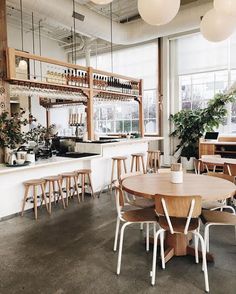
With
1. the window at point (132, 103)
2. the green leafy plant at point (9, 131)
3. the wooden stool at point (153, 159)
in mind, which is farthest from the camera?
the window at point (132, 103)

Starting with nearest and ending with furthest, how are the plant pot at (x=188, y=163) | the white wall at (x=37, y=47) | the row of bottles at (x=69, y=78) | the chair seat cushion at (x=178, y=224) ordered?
the chair seat cushion at (x=178, y=224)
the row of bottles at (x=69, y=78)
the plant pot at (x=188, y=163)
the white wall at (x=37, y=47)

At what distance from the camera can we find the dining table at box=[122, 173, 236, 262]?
2.54 m

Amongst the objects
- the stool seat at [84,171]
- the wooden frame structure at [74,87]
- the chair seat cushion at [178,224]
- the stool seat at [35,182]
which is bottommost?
the chair seat cushion at [178,224]

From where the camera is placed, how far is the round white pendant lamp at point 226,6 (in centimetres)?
267

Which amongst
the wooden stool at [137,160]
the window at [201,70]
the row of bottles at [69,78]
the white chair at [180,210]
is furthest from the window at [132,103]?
the white chair at [180,210]

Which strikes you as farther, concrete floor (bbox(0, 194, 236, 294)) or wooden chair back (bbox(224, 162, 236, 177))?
wooden chair back (bbox(224, 162, 236, 177))

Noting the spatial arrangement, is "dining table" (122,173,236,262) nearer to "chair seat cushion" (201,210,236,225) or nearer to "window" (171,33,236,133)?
"chair seat cushion" (201,210,236,225)

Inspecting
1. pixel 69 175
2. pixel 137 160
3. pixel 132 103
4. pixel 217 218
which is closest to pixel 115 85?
pixel 137 160

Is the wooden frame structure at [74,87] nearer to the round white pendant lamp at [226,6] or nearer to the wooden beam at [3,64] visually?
the wooden beam at [3,64]

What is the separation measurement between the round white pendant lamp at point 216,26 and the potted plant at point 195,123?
4295mm

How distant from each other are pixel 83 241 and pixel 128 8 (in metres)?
7.12

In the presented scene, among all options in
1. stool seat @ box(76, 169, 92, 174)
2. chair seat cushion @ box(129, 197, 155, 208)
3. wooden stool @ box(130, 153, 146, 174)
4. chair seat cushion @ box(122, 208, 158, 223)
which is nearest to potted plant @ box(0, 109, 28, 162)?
stool seat @ box(76, 169, 92, 174)

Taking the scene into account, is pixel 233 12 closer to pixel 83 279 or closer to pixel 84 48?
pixel 83 279

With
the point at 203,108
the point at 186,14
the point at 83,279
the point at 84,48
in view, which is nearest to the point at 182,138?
the point at 203,108
